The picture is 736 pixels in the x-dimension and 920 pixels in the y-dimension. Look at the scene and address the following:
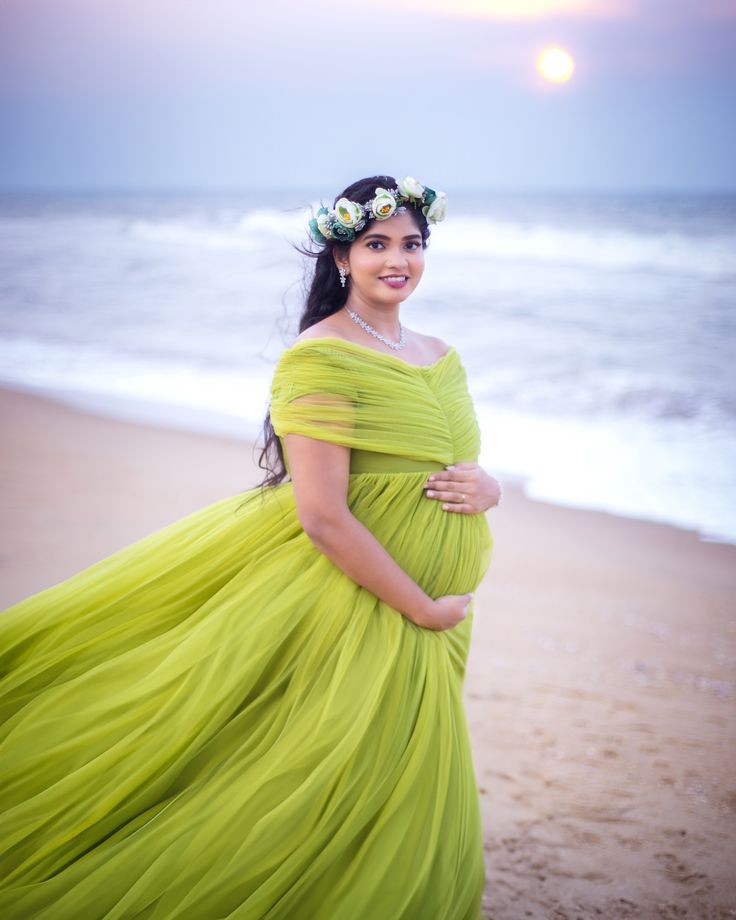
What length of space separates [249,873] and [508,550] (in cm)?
389

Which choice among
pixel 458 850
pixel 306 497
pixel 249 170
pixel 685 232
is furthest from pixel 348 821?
pixel 249 170

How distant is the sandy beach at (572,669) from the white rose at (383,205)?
2.13 meters

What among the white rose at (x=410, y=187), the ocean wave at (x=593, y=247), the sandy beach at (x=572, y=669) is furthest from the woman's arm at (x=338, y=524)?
the ocean wave at (x=593, y=247)

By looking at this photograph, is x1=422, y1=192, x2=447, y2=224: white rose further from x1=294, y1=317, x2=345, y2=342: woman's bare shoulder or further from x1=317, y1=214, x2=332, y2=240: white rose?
x1=294, y1=317, x2=345, y2=342: woman's bare shoulder

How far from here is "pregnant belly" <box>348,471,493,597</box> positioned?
6.75ft

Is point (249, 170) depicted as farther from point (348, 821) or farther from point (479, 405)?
point (348, 821)

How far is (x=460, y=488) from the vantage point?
7.05ft

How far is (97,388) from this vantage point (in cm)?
927

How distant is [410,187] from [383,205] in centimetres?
12

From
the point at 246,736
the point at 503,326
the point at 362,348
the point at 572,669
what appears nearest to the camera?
the point at 246,736

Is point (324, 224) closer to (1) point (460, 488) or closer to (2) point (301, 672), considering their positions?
(1) point (460, 488)

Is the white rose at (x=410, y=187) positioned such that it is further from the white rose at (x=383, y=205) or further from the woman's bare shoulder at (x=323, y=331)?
the woman's bare shoulder at (x=323, y=331)

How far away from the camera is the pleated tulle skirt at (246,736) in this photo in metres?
1.71

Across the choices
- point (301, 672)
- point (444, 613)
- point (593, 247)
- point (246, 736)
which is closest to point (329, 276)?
point (444, 613)
